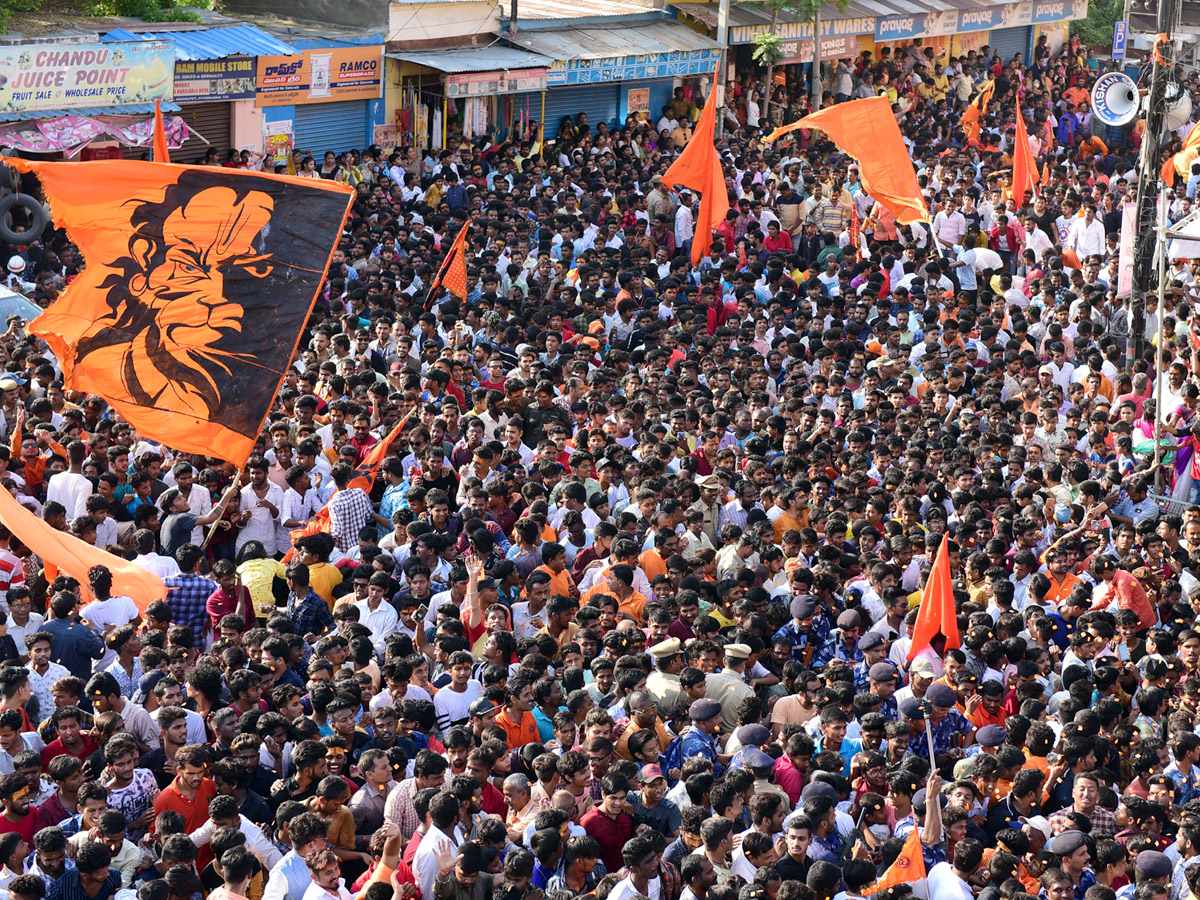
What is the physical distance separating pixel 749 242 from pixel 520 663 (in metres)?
10.4

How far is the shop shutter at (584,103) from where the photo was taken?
24.3 metres

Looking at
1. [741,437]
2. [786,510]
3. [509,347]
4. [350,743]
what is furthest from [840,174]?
[350,743]

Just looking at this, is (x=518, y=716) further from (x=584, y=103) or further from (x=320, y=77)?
(x=584, y=103)

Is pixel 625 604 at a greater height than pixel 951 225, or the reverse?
pixel 951 225

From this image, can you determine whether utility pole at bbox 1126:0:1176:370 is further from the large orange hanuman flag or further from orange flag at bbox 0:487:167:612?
orange flag at bbox 0:487:167:612

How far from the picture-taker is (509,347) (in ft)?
43.3

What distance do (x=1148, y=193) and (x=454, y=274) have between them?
20.6 feet

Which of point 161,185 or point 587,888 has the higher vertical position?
point 161,185

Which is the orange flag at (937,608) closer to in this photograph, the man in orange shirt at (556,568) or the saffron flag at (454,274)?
the man in orange shirt at (556,568)

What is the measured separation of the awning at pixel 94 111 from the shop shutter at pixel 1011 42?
2029 cm

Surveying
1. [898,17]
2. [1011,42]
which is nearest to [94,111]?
[898,17]

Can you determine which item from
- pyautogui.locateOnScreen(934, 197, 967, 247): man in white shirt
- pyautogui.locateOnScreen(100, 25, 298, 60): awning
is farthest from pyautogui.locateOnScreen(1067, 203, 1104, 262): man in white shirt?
pyautogui.locateOnScreen(100, 25, 298, 60): awning

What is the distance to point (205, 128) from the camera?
65.3ft

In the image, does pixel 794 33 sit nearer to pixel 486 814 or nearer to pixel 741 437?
pixel 741 437
